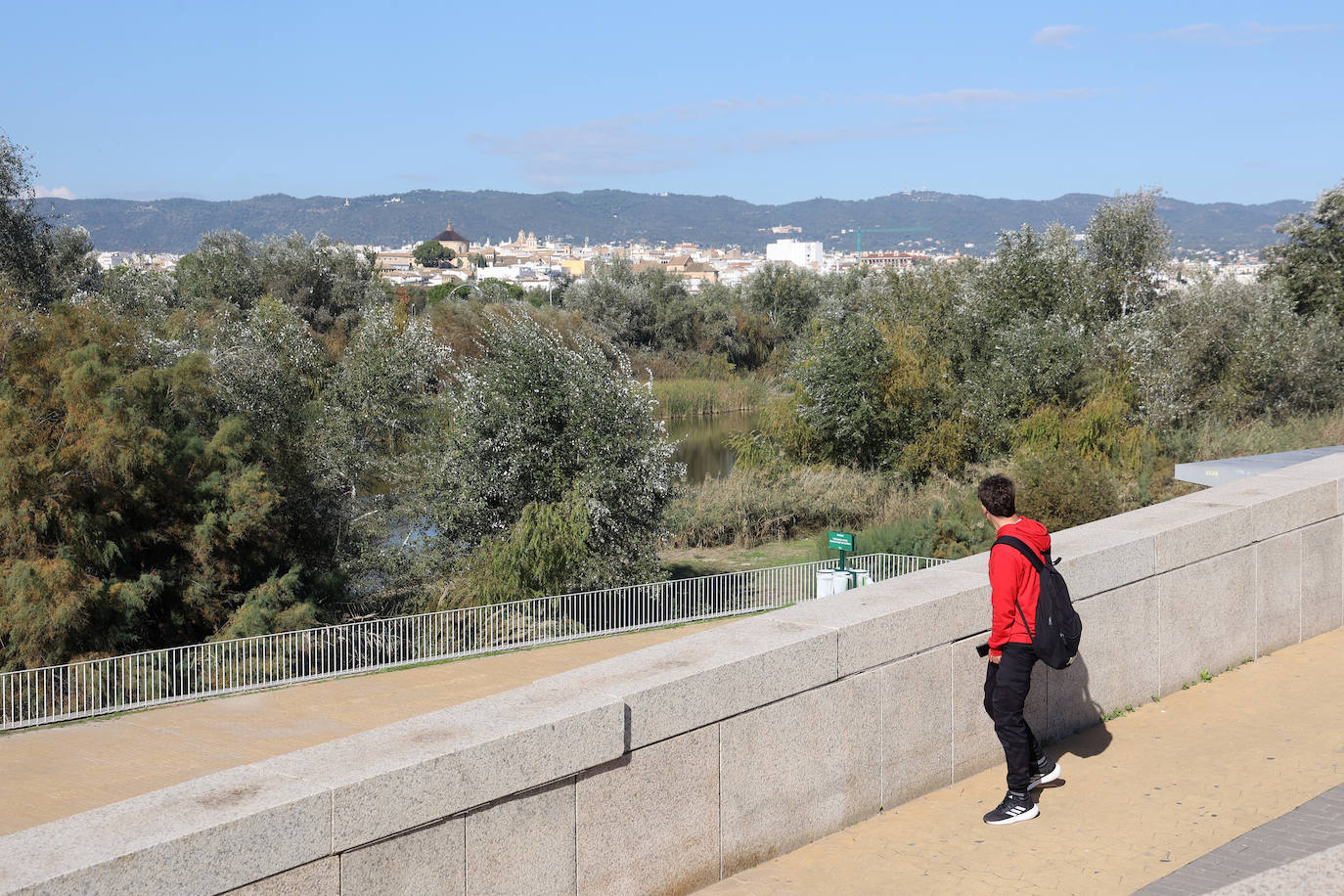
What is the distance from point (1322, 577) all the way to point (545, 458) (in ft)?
55.6

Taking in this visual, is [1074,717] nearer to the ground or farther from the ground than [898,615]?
nearer to the ground

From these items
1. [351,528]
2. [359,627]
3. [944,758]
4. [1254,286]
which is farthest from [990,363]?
[944,758]

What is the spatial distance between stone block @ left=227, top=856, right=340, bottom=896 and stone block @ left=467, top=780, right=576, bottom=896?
0.46 m

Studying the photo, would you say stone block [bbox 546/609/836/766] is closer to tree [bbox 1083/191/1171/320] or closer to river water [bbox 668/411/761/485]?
river water [bbox 668/411/761/485]

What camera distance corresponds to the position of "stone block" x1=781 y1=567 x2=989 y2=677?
16.3 feet

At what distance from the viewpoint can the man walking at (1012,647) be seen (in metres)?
5.04

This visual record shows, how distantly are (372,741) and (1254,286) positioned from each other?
4144 centimetres

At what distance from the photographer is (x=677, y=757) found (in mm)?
4336

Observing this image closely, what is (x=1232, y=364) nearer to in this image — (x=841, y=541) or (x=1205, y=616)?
(x=841, y=541)

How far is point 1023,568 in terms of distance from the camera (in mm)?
5090

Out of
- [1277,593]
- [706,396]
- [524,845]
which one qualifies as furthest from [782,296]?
[524,845]

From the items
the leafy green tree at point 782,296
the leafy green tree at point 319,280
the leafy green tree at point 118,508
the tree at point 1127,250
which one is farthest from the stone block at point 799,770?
the leafy green tree at point 782,296

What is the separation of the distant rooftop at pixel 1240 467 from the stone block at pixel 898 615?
30.0 ft

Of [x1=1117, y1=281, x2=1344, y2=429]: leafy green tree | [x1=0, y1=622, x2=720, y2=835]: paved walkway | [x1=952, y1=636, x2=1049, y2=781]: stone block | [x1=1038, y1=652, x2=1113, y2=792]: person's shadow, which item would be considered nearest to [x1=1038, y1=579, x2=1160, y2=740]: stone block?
[x1=1038, y1=652, x2=1113, y2=792]: person's shadow
